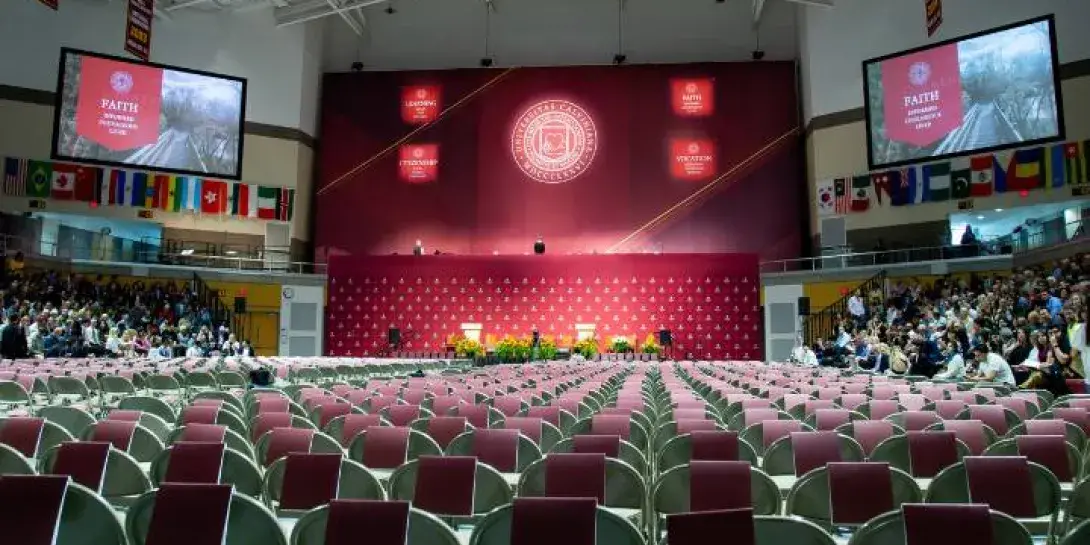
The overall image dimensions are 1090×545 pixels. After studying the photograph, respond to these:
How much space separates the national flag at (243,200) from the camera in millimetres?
30141

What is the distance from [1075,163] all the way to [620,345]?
548 inches

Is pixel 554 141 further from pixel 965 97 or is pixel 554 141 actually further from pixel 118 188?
pixel 118 188

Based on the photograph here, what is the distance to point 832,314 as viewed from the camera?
26516 mm

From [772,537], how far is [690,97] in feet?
96.8

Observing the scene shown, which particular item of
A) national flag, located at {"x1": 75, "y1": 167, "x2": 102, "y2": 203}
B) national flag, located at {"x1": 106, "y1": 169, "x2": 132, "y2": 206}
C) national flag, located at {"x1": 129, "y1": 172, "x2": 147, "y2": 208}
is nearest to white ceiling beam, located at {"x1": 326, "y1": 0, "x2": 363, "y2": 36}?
national flag, located at {"x1": 129, "y1": 172, "x2": 147, "y2": 208}

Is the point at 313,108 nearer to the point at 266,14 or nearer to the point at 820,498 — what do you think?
the point at 266,14

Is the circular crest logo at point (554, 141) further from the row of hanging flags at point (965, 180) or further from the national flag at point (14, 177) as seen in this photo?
the national flag at point (14, 177)

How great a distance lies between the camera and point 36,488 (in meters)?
2.99

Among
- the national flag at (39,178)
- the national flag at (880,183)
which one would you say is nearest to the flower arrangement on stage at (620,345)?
the national flag at (880,183)

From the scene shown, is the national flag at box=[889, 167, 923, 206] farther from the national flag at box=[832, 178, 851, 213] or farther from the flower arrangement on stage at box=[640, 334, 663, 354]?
the flower arrangement on stage at box=[640, 334, 663, 354]

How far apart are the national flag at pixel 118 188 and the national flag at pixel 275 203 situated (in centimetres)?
433

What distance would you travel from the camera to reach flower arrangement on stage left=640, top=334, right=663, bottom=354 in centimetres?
2661

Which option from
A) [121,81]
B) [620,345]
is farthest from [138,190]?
[620,345]

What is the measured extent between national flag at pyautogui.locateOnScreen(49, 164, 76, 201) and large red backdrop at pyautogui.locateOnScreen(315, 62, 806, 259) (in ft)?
27.0
